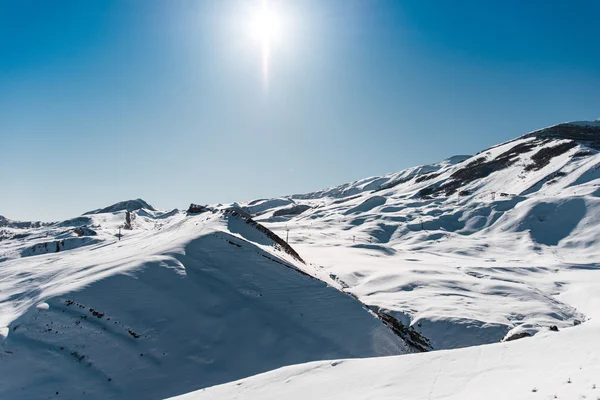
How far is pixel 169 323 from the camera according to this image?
14.3 m

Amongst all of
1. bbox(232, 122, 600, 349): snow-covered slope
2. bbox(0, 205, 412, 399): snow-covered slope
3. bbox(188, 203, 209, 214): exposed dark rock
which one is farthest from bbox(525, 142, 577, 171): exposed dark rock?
bbox(0, 205, 412, 399): snow-covered slope

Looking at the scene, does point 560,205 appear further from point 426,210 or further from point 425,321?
point 425,321

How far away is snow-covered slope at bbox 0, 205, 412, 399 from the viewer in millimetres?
11797

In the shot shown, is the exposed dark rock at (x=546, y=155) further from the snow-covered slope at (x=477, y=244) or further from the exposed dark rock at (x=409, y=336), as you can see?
the exposed dark rock at (x=409, y=336)

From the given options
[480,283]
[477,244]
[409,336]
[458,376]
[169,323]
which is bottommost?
[477,244]

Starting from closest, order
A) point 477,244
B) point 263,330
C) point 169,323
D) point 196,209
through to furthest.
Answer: point 169,323
point 263,330
point 196,209
point 477,244

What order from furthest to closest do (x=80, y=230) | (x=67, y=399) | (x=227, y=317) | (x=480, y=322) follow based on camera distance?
(x=80, y=230), (x=480, y=322), (x=227, y=317), (x=67, y=399)

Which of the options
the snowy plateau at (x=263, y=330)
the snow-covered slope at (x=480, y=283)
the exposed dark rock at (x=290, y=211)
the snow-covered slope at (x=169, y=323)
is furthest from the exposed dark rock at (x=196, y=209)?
the exposed dark rock at (x=290, y=211)

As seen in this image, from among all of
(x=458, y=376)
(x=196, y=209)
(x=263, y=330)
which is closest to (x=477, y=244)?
(x=196, y=209)

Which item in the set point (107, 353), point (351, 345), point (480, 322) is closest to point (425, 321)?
point (480, 322)

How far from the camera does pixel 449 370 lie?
9.99 meters

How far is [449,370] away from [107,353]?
37.5 feet

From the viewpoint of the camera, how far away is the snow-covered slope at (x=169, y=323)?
11.8 meters

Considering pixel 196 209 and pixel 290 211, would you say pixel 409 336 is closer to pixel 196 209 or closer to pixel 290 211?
pixel 196 209
